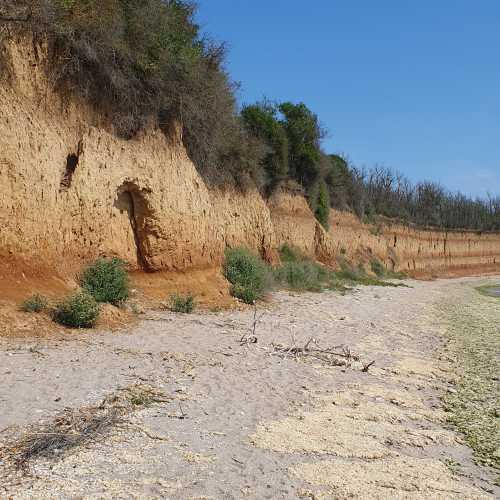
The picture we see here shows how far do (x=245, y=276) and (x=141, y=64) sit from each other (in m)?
6.09

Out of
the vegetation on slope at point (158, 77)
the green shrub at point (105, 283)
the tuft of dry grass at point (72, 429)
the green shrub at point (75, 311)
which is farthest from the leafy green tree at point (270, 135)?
the tuft of dry grass at point (72, 429)

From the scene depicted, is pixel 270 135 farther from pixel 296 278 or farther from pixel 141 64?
pixel 141 64

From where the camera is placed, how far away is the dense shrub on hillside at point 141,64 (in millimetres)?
10008

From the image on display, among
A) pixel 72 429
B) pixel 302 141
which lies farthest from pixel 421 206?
pixel 72 429

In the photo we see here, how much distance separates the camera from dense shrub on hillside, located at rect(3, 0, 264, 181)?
1001 centimetres

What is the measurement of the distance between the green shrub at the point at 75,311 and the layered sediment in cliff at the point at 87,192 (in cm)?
128

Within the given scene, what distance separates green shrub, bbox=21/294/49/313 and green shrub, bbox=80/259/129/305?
4.48 ft

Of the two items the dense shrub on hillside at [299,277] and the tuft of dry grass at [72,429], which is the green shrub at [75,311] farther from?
the dense shrub on hillside at [299,277]

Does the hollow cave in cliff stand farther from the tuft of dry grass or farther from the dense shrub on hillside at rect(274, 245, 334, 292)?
the tuft of dry grass

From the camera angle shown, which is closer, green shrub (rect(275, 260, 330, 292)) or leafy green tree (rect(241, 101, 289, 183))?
green shrub (rect(275, 260, 330, 292))

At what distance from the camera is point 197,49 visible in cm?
1327

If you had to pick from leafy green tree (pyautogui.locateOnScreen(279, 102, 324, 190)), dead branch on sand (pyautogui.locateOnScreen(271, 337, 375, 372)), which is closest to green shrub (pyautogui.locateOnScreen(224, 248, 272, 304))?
dead branch on sand (pyautogui.locateOnScreen(271, 337, 375, 372))

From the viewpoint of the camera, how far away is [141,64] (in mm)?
11516

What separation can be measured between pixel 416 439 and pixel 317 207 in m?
21.9
